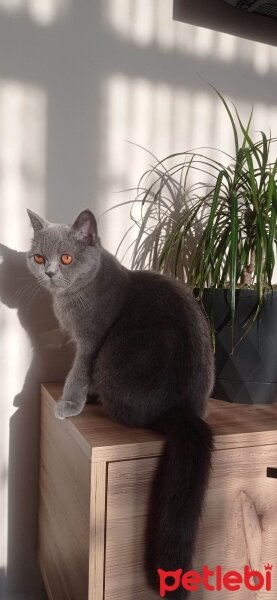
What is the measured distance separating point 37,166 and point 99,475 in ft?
2.53

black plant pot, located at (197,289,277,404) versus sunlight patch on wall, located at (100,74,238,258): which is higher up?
sunlight patch on wall, located at (100,74,238,258)

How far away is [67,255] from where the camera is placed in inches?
33.7

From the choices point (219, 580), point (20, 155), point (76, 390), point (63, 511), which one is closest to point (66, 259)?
point (76, 390)

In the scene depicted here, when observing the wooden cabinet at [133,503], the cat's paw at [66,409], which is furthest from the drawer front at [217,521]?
the cat's paw at [66,409]

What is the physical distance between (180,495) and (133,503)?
94 mm

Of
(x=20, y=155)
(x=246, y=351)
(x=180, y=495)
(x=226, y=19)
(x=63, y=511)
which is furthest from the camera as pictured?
(x=226, y=19)

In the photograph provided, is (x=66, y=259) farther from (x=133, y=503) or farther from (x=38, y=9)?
(x=38, y=9)

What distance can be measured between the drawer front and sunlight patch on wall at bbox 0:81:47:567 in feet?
1.72

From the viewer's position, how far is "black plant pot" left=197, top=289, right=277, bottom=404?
98cm

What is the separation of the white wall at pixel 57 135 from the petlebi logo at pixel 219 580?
1.83ft

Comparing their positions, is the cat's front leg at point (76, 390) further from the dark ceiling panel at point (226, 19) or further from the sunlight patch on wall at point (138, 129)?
the dark ceiling panel at point (226, 19)

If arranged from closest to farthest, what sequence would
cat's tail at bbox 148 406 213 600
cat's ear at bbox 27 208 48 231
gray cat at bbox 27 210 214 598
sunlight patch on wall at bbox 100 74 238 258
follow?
cat's tail at bbox 148 406 213 600 < gray cat at bbox 27 210 214 598 < cat's ear at bbox 27 208 48 231 < sunlight patch on wall at bbox 100 74 238 258

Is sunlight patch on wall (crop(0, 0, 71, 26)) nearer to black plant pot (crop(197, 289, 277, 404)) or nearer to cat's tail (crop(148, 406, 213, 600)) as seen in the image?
black plant pot (crop(197, 289, 277, 404))

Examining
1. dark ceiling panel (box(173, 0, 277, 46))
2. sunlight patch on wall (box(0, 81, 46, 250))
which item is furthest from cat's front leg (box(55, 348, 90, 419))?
dark ceiling panel (box(173, 0, 277, 46))
